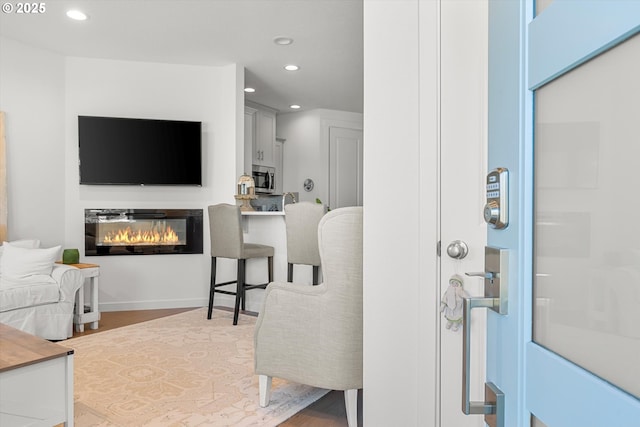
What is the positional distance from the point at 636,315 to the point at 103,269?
5.11 m

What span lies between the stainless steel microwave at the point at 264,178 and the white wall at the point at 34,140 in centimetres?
263

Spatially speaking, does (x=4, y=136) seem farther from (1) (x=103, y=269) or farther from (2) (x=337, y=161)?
(2) (x=337, y=161)

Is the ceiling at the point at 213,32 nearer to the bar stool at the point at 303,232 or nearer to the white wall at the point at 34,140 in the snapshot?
the white wall at the point at 34,140

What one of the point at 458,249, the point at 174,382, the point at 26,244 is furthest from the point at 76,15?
the point at 458,249

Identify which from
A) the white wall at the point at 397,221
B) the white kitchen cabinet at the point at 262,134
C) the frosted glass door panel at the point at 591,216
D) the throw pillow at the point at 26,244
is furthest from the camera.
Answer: the white kitchen cabinet at the point at 262,134

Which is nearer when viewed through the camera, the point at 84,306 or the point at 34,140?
the point at 84,306

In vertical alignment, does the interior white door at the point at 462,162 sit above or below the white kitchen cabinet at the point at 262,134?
below

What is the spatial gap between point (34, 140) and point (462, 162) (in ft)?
14.8

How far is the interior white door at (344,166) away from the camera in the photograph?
23.8ft

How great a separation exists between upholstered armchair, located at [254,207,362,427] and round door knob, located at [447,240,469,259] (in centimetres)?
59

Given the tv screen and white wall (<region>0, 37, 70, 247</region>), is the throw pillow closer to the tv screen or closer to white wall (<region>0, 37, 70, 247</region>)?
white wall (<region>0, 37, 70, 247</region>)

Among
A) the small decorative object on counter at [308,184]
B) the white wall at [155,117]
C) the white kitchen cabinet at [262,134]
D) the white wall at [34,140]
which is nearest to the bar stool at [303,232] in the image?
the white wall at [155,117]

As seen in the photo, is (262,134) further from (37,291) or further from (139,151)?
(37,291)

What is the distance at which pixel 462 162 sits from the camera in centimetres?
138
